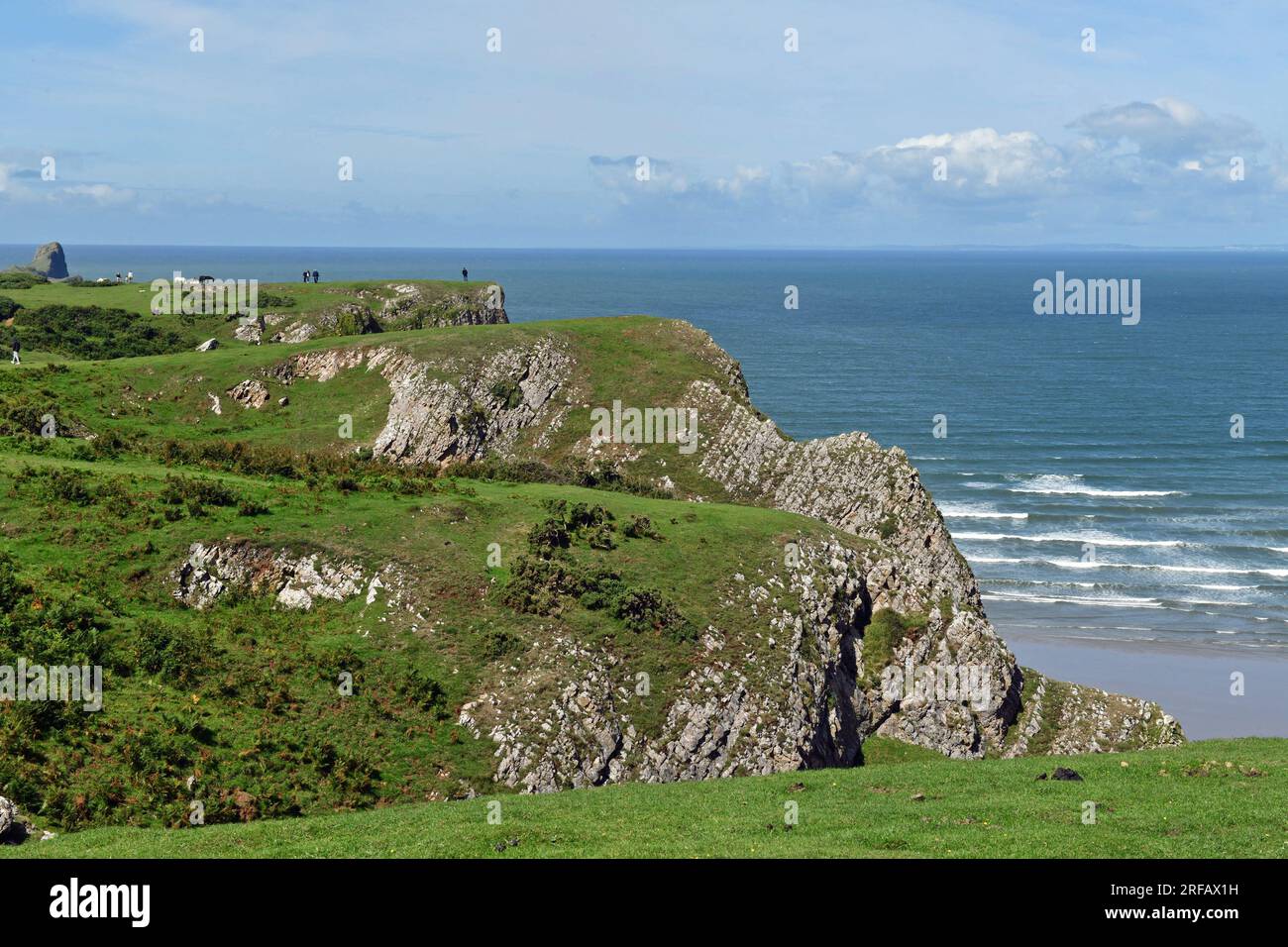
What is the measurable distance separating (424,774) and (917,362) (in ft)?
509

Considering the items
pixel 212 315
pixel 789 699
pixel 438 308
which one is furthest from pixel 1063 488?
pixel 212 315

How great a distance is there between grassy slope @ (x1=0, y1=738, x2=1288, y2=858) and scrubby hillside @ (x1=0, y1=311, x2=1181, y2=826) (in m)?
5.27

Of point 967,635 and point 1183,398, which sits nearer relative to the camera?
point 967,635

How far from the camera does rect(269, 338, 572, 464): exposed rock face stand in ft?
227

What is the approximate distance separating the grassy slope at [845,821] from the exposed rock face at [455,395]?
4114 centimetres

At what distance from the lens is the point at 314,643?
38.8 metres

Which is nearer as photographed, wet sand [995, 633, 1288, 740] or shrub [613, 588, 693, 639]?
shrub [613, 588, 693, 639]

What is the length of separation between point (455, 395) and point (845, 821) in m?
50.1

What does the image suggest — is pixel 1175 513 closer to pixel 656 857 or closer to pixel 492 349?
pixel 492 349

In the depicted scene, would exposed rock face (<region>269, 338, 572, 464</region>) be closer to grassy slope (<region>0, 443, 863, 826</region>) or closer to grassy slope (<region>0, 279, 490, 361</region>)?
grassy slope (<region>0, 443, 863, 826</region>)

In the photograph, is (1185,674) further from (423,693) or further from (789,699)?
(423,693)
